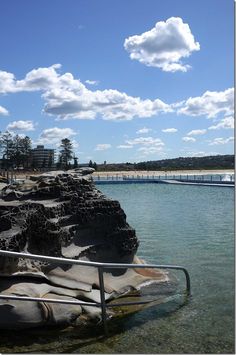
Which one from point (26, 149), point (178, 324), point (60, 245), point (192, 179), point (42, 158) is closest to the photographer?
point (178, 324)

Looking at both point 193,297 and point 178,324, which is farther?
point 193,297

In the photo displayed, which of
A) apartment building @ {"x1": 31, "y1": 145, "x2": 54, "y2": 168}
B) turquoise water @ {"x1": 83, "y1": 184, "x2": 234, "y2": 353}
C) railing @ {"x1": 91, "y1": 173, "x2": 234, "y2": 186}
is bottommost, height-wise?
turquoise water @ {"x1": 83, "y1": 184, "x2": 234, "y2": 353}

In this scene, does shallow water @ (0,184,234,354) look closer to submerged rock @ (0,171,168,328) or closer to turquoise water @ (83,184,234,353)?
turquoise water @ (83,184,234,353)

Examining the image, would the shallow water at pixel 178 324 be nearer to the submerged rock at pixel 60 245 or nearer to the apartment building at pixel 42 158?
the submerged rock at pixel 60 245

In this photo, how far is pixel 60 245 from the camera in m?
8.45

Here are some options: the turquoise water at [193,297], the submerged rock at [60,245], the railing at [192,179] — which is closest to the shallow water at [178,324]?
the turquoise water at [193,297]

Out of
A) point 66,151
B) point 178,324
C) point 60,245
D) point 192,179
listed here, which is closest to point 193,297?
point 178,324

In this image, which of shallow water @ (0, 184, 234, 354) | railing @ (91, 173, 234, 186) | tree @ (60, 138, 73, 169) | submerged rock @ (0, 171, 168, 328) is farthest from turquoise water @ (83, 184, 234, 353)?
tree @ (60, 138, 73, 169)

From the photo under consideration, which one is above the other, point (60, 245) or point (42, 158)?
point (42, 158)

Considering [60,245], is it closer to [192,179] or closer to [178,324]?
[178,324]

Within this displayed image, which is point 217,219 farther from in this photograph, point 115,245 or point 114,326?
point 114,326

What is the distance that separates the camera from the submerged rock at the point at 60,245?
6703mm

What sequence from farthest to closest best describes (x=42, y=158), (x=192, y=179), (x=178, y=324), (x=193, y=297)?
(x=42, y=158), (x=192, y=179), (x=193, y=297), (x=178, y=324)

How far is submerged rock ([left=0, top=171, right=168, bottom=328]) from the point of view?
22.0 ft
